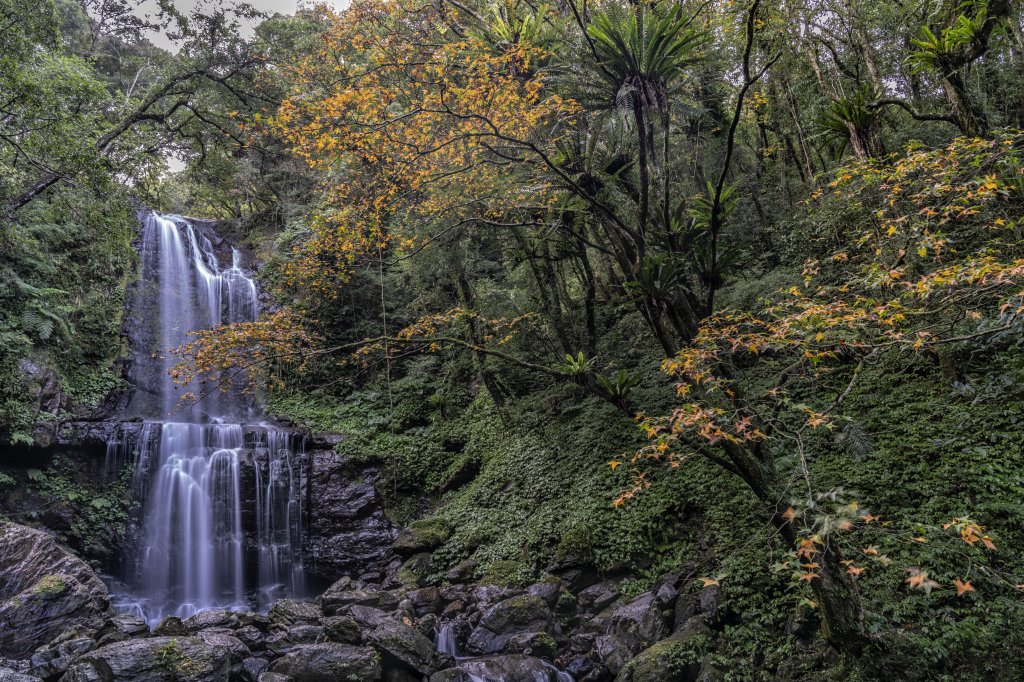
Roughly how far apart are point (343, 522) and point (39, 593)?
4.74 metres

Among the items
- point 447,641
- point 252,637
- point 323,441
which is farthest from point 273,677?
point 323,441

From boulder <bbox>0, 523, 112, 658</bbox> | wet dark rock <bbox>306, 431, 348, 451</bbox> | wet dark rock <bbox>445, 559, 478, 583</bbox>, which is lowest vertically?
wet dark rock <bbox>445, 559, 478, 583</bbox>

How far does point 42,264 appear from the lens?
35.5 feet

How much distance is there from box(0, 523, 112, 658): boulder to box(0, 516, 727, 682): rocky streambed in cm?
1

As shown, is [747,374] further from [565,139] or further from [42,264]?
[42,264]

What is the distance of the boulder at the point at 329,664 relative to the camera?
18.1ft

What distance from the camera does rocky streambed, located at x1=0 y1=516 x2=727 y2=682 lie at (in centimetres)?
502

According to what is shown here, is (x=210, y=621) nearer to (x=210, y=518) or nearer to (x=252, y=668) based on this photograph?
(x=252, y=668)

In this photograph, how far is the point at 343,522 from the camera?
10.3 m

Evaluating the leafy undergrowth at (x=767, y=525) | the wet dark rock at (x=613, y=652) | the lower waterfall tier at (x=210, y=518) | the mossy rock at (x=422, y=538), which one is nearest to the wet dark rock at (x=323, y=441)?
the lower waterfall tier at (x=210, y=518)

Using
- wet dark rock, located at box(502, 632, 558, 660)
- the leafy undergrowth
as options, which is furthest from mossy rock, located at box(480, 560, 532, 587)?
wet dark rock, located at box(502, 632, 558, 660)

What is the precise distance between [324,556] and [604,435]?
584cm

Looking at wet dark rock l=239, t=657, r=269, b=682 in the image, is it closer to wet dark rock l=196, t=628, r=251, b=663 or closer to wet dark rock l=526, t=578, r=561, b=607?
wet dark rock l=196, t=628, r=251, b=663

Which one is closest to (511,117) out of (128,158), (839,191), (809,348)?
(839,191)
